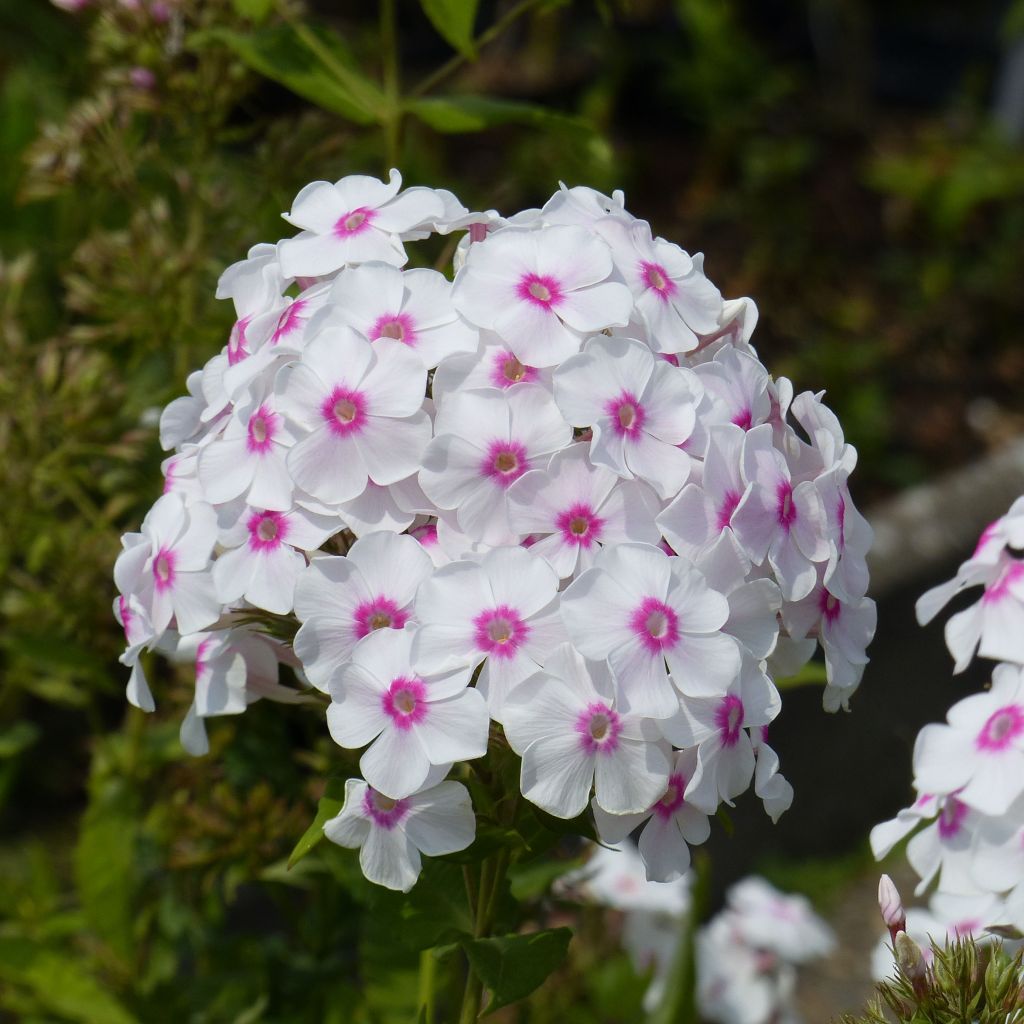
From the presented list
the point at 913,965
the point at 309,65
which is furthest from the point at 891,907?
the point at 309,65

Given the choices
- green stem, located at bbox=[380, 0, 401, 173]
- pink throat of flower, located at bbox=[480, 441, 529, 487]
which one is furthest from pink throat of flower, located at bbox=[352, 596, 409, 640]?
Answer: green stem, located at bbox=[380, 0, 401, 173]

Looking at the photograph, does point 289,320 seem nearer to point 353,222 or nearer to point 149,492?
point 353,222

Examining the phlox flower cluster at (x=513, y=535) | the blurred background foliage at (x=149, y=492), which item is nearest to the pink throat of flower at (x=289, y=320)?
the phlox flower cluster at (x=513, y=535)

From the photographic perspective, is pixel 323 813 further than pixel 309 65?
No

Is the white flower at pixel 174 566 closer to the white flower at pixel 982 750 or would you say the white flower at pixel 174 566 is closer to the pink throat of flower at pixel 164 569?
the pink throat of flower at pixel 164 569

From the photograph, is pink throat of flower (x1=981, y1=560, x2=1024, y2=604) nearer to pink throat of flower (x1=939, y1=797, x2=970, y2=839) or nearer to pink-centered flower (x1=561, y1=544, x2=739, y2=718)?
pink throat of flower (x1=939, y1=797, x2=970, y2=839)

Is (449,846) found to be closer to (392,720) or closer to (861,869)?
(392,720)
